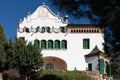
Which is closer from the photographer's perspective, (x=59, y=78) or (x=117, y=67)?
(x=59, y=78)

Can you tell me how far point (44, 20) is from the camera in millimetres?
53438

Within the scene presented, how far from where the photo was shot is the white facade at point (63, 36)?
5241 cm

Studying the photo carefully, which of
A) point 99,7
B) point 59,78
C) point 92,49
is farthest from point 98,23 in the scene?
point 92,49

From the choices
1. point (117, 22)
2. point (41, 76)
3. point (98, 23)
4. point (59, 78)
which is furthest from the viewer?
point (41, 76)

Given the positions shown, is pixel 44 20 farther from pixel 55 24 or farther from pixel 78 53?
pixel 78 53

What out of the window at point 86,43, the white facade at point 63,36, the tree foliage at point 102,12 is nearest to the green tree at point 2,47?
the white facade at point 63,36

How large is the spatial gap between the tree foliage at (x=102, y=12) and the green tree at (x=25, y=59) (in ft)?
70.7

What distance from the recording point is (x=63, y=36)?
52.9 metres

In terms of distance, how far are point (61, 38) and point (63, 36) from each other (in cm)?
38

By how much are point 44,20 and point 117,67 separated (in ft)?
35.6

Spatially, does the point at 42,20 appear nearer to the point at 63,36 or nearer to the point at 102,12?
the point at 63,36

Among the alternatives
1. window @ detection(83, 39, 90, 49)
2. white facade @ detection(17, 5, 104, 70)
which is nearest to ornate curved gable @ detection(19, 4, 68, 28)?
white facade @ detection(17, 5, 104, 70)

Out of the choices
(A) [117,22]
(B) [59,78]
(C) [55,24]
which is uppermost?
(C) [55,24]

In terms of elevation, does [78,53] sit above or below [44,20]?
below
